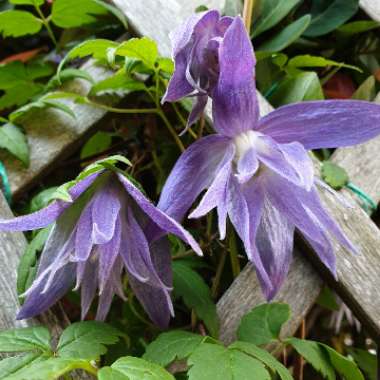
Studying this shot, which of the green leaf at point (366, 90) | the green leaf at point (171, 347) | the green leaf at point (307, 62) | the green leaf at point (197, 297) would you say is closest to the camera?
the green leaf at point (171, 347)

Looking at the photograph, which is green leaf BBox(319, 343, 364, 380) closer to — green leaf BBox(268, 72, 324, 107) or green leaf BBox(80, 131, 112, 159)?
green leaf BBox(268, 72, 324, 107)

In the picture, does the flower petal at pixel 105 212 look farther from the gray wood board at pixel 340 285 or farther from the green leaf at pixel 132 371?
the gray wood board at pixel 340 285

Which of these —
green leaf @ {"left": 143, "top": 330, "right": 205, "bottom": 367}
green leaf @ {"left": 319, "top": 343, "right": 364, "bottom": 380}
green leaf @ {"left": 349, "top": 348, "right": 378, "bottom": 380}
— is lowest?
green leaf @ {"left": 349, "top": 348, "right": 378, "bottom": 380}

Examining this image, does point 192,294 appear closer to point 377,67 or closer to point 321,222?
point 321,222

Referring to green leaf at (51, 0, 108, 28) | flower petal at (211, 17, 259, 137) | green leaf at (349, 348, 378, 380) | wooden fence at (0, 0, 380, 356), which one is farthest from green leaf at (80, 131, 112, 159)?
green leaf at (349, 348, 378, 380)

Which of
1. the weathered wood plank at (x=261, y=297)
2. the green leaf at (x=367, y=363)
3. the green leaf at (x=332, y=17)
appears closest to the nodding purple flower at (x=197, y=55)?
the weathered wood plank at (x=261, y=297)

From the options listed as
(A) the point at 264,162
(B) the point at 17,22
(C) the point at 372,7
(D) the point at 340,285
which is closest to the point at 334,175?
(D) the point at 340,285

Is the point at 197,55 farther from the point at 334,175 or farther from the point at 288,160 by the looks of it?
the point at 334,175
